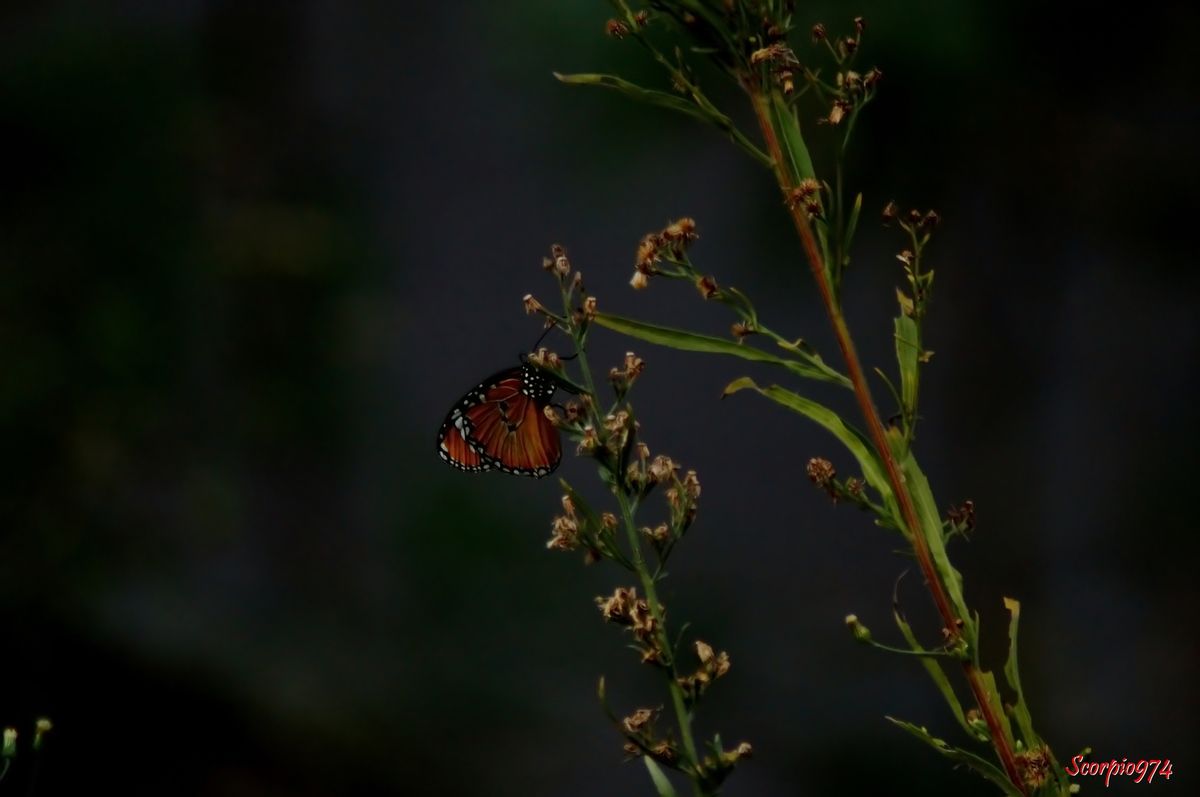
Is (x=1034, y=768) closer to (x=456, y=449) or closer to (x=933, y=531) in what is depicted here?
(x=933, y=531)

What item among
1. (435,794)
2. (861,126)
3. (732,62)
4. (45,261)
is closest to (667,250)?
(732,62)

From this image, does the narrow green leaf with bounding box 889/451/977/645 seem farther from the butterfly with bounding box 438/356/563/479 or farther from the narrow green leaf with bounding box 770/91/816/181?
the butterfly with bounding box 438/356/563/479

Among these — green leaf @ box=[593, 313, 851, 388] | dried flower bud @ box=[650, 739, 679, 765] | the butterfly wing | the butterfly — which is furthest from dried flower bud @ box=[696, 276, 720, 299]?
the butterfly wing

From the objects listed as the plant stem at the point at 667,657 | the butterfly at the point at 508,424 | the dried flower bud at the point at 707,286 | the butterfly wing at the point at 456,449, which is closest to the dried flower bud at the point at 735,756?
the plant stem at the point at 667,657

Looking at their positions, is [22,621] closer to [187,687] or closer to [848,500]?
[187,687]

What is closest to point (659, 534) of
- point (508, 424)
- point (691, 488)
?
point (691, 488)

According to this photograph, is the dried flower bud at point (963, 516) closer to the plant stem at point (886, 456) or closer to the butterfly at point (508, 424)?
the plant stem at point (886, 456)

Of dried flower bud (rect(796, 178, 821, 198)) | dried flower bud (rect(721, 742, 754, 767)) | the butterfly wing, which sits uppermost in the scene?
dried flower bud (rect(796, 178, 821, 198))
